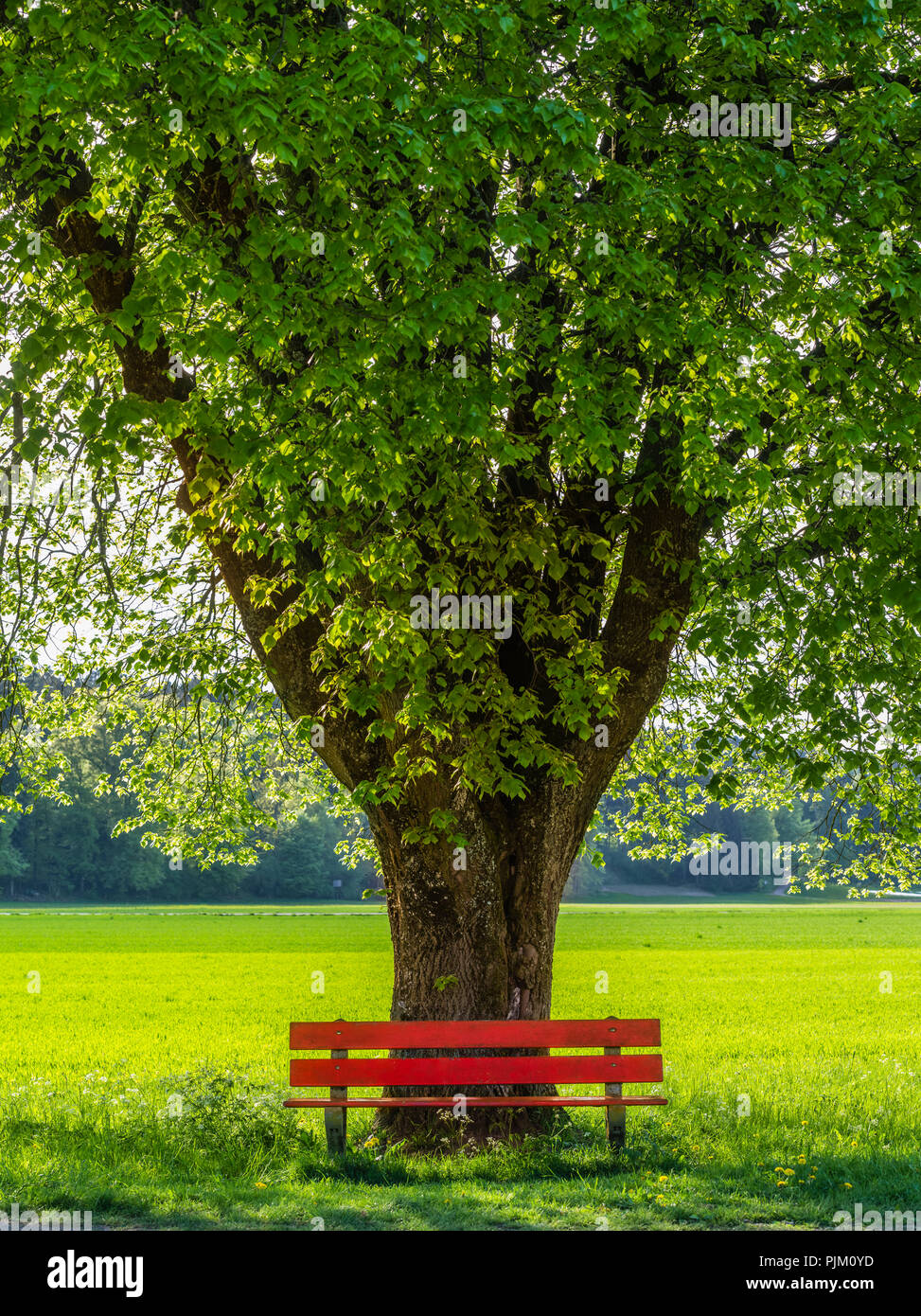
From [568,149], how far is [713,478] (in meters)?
2.12

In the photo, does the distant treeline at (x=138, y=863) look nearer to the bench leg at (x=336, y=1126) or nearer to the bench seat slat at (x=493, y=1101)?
the bench leg at (x=336, y=1126)

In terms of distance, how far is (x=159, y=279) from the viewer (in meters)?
6.45

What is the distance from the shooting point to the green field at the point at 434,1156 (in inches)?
283

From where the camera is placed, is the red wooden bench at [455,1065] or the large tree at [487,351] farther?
the red wooden bench at [455,1065]

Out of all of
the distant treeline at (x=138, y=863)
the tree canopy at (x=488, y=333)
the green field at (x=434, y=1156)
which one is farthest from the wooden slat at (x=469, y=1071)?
the distant treeline at (x=138, y=863)

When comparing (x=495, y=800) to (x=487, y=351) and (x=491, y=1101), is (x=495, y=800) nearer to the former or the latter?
(x=491, y=1101)

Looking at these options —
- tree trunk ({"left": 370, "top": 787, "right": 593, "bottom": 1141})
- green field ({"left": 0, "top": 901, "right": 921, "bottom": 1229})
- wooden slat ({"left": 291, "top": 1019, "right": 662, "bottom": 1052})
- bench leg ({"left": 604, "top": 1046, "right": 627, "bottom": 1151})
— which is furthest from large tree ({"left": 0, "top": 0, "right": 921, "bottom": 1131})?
green field ({"left": 0, "top": 901, "right": 921, "bottom": 1229})

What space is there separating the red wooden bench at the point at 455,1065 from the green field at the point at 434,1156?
1.31 ft

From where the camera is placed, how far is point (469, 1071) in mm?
8453

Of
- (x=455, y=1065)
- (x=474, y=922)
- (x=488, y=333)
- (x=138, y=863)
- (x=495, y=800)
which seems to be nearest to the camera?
(x=488, y=333)

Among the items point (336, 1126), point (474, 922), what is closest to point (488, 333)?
point (474, 922)

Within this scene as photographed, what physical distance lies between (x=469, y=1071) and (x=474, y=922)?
3.75 feet

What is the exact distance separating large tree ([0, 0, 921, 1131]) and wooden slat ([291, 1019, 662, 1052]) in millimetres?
563

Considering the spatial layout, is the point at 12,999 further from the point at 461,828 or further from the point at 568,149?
the point at 568,149
